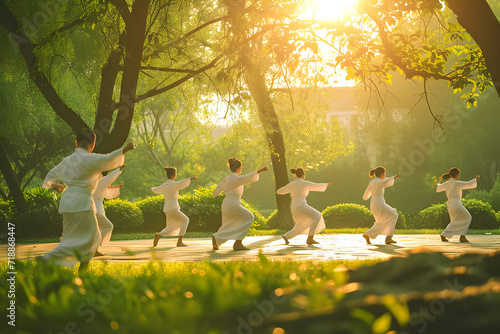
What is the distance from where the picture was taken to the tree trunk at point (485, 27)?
28.6ft

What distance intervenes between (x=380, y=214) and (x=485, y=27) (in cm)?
873

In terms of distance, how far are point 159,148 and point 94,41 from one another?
4604 cm

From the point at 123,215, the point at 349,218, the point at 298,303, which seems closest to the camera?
the point at 298,303

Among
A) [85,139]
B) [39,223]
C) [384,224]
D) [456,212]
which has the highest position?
[85,139]

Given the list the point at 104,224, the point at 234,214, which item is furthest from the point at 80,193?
the point at 234,214

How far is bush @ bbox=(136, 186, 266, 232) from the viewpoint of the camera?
26062mm

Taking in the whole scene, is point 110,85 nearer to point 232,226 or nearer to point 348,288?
point 232,226

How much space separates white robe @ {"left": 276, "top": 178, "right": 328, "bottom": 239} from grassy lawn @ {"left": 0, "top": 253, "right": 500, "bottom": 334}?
40.6 ft

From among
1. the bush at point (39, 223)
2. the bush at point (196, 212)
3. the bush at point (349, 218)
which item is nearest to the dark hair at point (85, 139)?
the bush at point (39, 223)

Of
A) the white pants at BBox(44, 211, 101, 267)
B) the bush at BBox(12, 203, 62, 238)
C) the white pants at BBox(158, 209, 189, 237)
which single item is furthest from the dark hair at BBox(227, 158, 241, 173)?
the bush at BBox(12, 203, 62, 238)

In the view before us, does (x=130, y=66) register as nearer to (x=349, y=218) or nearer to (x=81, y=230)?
(x=81, y=230)

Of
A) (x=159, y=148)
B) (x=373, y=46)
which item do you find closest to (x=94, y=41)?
(x=373, y=46)

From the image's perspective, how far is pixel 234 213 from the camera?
591 inches

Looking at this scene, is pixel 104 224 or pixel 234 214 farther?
pixel 234 214
